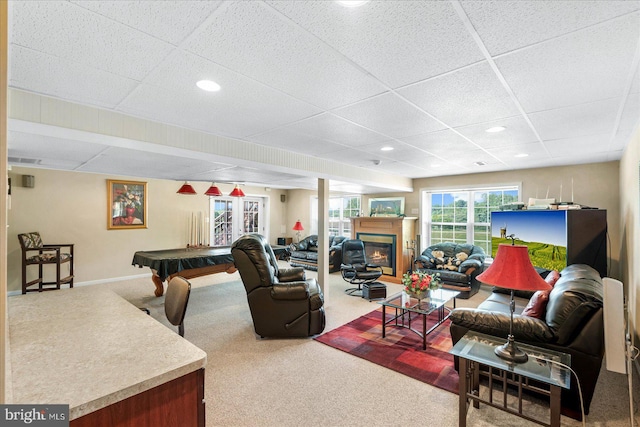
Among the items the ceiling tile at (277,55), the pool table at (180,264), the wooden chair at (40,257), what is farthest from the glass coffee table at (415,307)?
the wooden chair at (40,257)

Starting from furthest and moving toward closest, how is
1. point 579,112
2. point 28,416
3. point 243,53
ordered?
point 579,112
point 243,53
point 28,416

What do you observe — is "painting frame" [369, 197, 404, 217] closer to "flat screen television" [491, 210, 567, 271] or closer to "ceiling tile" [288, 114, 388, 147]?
"flat screen television" [491, 210, 567, 271]

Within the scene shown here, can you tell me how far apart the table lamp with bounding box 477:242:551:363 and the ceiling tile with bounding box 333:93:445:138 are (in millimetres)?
1307

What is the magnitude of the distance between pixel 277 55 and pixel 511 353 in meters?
2.45

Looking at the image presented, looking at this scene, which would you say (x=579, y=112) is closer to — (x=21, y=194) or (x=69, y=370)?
(x=69, y=370)

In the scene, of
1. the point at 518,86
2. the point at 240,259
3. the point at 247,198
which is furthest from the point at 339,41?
the point at 247,198

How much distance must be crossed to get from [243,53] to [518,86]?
1.82m

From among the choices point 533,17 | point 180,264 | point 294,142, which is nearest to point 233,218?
point 180,264

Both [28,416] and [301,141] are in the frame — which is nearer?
→ [28,416]

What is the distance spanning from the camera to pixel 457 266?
5.70m

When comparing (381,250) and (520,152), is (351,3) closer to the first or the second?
(520,152)

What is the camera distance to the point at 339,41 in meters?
1.46

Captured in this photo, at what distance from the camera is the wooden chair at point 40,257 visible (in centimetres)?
473

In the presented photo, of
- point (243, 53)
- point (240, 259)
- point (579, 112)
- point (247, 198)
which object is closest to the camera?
point (243, 53)
